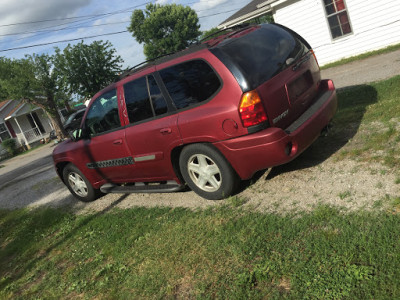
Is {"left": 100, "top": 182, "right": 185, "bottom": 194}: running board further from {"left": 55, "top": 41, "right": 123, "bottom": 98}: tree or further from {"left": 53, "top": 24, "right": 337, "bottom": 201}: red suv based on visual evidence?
{"left": 55, "top": 41, "right": 123, "bottom": 98}: tree

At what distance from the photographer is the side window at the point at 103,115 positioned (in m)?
5.11

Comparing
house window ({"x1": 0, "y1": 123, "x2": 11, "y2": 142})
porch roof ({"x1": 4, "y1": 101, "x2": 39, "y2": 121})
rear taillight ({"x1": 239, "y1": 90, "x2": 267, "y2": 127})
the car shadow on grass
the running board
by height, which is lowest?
the car shadow on grass

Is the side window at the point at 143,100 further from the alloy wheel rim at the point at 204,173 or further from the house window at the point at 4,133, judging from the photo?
the house window at the point at 4,133

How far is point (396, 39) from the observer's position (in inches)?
507

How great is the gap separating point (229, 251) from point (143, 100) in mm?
2437

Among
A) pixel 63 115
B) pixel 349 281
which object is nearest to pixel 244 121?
pixel 349 281

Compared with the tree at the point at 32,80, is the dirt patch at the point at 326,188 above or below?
below

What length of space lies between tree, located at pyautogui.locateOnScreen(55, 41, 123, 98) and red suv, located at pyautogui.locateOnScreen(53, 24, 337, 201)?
66.4ft

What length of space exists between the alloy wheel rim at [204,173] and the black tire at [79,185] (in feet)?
8.63

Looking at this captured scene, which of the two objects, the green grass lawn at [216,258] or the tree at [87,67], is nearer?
the green grass lawn at [216,258]

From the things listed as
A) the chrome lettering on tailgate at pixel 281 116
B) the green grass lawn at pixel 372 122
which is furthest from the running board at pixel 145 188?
the green grass lawn at pixel 372 122

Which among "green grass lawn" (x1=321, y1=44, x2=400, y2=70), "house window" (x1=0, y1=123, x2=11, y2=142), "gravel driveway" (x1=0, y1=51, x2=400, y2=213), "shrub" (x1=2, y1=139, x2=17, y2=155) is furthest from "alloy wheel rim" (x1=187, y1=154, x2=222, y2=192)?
"house window" (x1=0, y1=123, x2=11, y2=142)

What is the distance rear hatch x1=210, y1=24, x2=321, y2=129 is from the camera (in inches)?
149

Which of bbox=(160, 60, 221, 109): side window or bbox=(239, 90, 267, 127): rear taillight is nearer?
bbox=(239, 90, 267, 127): rear taillight
